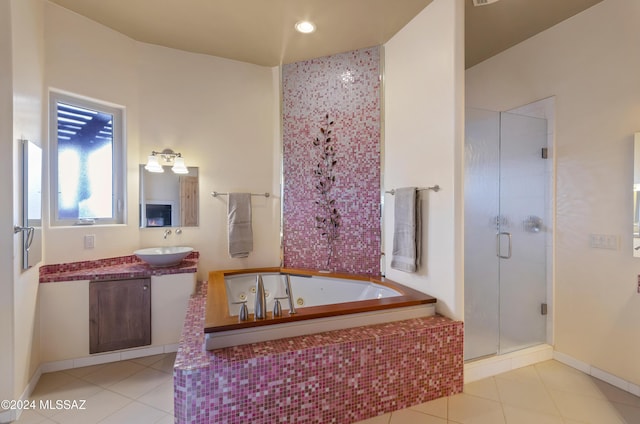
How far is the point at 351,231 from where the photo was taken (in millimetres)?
2988

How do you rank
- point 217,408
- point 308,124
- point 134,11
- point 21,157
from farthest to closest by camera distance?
1. point 308,124
2. point 134,11
3. point 21,157
4. point 217,408

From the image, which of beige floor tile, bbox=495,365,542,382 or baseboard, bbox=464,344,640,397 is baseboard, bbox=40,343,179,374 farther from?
beige floor tile, bbox=495,365,542,382

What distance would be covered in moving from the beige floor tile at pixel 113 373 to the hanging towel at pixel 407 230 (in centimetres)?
224

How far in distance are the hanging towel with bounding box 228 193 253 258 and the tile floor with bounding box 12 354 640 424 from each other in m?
1.18

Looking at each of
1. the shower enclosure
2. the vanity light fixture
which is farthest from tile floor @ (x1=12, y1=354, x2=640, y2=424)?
the vanity light fixture

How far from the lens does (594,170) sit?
2277 mm

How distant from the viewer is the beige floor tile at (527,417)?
5.74ft

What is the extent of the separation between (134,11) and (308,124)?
172 cm

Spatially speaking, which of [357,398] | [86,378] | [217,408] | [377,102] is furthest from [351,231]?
[86,378]

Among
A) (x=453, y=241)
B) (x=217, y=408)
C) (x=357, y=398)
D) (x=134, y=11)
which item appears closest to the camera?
(x=217, y=408)

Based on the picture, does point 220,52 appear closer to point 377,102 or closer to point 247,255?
point 377,102

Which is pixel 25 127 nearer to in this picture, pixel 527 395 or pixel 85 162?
pixel 85 162

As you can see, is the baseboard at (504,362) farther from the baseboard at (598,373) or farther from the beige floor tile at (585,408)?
the beige floor tile at (585,408)

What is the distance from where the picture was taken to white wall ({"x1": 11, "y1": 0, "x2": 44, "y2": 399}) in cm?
182
